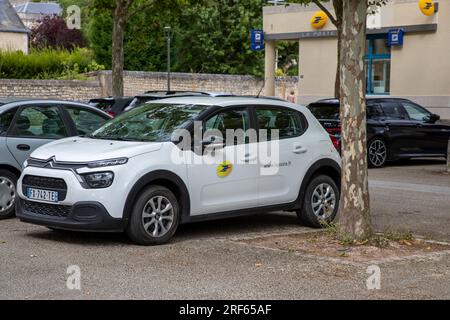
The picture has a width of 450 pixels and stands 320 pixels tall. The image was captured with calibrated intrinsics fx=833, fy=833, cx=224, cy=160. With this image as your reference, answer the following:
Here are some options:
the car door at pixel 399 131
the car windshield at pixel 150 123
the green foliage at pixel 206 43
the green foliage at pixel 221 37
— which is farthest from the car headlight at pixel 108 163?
the green foliage at pixel 221 37

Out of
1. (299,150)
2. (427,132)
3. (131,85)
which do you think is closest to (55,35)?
(131,85)

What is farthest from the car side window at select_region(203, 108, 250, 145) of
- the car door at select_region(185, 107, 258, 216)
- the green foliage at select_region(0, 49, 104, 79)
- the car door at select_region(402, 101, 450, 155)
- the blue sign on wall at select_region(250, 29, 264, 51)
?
the green foliage at select_region(0, 49, 104, 79)

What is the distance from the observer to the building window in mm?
31844

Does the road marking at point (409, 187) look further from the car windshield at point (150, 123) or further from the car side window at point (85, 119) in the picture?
the car windshield at point (150, 123)

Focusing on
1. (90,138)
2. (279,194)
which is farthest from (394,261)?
(90,138)

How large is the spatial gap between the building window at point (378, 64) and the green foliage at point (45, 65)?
14958mm

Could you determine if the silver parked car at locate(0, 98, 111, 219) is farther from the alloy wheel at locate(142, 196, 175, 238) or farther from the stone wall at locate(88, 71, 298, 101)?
the stone wall at locate(88, 71, 298, 101)

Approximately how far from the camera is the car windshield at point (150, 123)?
9.72 metres

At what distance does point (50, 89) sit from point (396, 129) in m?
21.4
